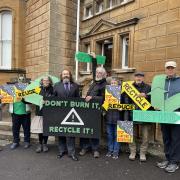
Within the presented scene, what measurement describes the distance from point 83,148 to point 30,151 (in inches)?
49.2

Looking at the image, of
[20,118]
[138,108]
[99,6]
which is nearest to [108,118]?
[138,108]

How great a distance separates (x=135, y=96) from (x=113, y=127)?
2.89ft

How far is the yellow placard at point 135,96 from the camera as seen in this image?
542 centimetres

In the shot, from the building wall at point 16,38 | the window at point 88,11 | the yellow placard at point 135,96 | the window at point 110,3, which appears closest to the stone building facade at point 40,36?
the building wall at point 16,38

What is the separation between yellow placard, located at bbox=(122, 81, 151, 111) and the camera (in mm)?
5418

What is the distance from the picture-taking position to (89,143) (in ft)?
20.6

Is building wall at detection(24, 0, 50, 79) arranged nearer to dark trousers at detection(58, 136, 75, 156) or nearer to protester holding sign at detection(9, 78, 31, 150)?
protester holding sign at detection(9, 78, 31, 150)

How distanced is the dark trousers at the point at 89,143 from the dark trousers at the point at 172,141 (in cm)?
154

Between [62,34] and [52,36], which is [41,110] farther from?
[62,34]

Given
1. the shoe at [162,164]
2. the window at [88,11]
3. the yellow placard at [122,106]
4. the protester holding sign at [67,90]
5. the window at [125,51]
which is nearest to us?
the shoe at [162,164]

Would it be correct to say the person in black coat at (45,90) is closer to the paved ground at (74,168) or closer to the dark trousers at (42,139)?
the dark trousers at (42,139)

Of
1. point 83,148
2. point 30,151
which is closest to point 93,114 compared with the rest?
point 83,148

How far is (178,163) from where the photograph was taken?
5.29m

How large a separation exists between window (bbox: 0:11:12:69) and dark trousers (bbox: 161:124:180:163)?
9570mm
